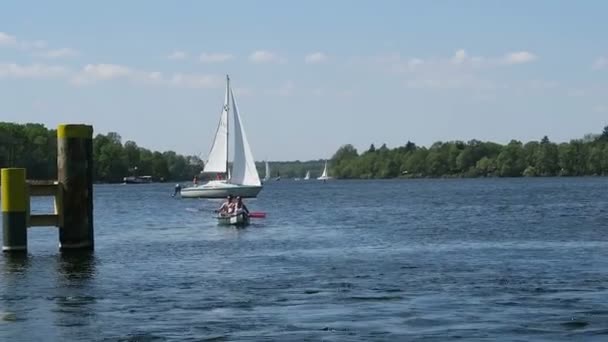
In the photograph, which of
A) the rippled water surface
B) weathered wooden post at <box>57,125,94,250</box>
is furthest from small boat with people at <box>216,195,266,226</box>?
weathered wooden post at <box>57,125,94,250</box>

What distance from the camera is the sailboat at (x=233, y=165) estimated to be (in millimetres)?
123000

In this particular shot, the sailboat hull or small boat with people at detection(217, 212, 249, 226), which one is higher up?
the sailboat hull

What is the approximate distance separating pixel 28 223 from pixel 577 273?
19.5 metres

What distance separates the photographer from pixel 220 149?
12781 centimetres

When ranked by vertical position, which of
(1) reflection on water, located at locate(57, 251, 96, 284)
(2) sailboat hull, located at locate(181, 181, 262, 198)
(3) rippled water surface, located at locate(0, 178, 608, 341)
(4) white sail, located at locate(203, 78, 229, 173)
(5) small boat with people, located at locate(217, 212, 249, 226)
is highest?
(4) white sail, located at locate(203, 78, 229, 173)

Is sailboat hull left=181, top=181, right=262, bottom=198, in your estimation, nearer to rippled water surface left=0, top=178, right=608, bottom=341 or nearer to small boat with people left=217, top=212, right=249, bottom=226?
small boat with people left=217, top=212, right=249, bottom=226

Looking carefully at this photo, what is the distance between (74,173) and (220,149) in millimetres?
84598

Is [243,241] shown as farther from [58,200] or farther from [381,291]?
[381,291]

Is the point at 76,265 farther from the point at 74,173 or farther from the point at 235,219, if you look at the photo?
the point at 235,219

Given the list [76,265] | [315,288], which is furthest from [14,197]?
[315,288]

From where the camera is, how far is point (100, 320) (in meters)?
27.4

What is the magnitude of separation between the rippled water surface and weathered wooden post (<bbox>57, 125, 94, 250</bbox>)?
56.9 inches

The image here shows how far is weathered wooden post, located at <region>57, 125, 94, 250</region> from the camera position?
43.2m

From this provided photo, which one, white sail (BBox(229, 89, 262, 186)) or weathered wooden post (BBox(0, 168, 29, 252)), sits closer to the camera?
weathered wooden post (BBox(0, 168, 29, 252))
